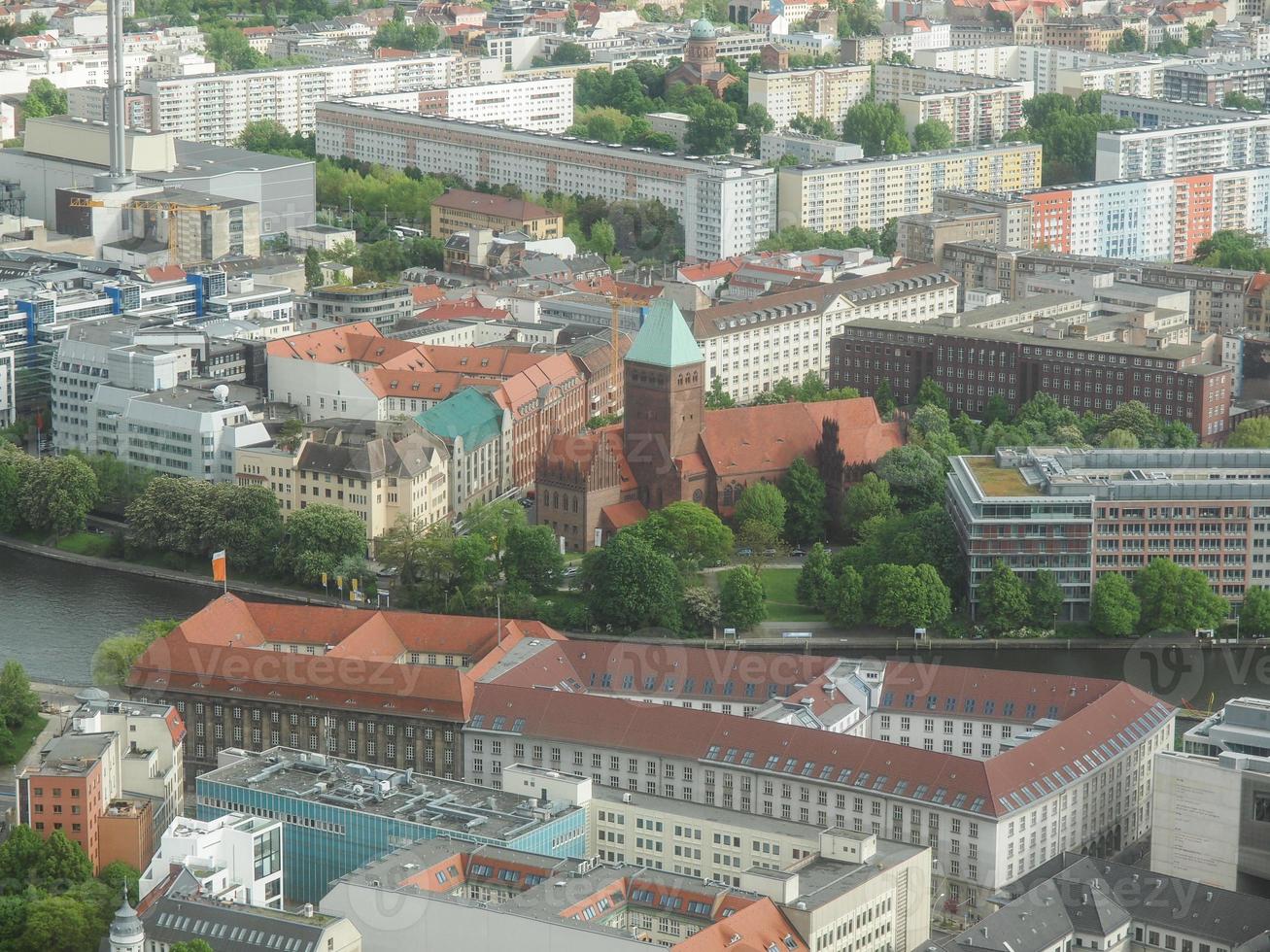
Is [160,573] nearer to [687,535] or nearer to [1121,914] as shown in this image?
[687,535]

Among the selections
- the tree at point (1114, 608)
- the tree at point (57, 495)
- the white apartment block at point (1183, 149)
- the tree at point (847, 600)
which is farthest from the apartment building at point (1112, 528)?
the white apartment block at point (1183, 149)

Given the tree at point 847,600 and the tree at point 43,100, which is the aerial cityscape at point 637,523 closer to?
the tree at point 847,600

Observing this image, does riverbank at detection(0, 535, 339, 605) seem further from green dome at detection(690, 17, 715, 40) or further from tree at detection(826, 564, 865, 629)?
green dome at detection(690, 17, 715, 40)

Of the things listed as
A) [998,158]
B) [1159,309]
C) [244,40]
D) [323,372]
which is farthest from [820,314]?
[244,40]

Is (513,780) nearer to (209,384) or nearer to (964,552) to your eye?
(964,552)

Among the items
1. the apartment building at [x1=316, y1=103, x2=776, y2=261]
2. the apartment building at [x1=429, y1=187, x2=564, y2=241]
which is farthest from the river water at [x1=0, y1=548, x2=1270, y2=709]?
the apartment building at [x1=316, y1=103, x2=776, y2=261]

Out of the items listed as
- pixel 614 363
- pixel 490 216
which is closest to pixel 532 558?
pixel 614 363
